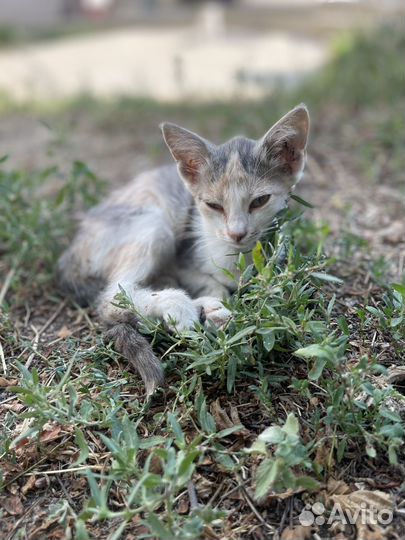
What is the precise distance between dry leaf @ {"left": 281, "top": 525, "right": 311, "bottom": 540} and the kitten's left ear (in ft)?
5.68

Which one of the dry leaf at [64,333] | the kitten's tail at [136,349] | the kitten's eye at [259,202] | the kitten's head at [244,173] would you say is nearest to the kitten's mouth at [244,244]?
the kitten's head at [244,173]

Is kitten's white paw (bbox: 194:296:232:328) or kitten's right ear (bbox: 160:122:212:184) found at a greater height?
kitten's right ear (bbox: 160:122:212:184)

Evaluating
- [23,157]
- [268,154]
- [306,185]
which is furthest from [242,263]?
[23,157]

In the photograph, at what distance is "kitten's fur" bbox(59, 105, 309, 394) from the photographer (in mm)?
2779

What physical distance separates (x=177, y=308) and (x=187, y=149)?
2.85 feet

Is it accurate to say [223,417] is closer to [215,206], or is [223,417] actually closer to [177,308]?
[177,308]

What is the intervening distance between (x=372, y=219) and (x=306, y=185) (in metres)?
0.89

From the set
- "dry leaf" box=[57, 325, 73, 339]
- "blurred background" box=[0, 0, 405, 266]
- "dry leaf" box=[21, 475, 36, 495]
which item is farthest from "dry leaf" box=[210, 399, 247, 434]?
"blurred background" box=[0, 0, 405, 266]

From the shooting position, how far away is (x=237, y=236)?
2.74m

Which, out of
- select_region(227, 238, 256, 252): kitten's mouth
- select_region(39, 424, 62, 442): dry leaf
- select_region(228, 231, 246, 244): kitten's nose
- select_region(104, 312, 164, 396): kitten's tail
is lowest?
select_region(39, 424, 62, 442): dry leaf

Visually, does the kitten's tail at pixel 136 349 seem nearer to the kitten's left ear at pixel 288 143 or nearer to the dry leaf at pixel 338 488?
the dry leaf at pixel 338 488

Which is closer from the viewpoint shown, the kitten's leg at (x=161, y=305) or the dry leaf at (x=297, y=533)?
the dry leaf at (x=297, y=533)

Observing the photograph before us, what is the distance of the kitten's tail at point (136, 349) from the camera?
7.91ft

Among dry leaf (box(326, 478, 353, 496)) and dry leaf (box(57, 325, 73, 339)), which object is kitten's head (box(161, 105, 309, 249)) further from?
dry leaf (box(326, 478, 353, 496))
